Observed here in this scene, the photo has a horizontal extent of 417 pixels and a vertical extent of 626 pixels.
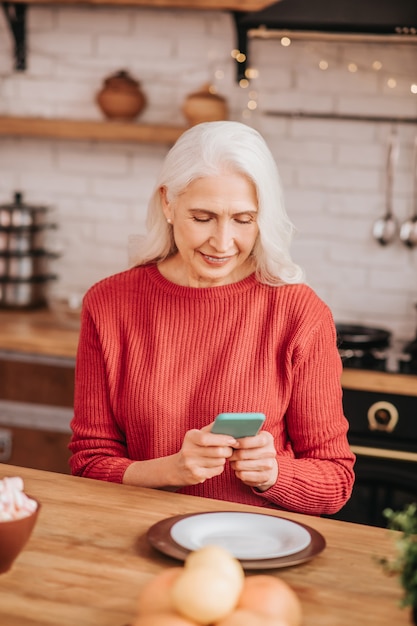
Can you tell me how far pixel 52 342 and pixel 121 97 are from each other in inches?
39.2

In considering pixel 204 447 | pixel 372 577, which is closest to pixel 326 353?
pixel 204 447

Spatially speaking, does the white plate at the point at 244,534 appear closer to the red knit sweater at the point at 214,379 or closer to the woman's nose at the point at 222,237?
the red knit sweater at the point at 214,379

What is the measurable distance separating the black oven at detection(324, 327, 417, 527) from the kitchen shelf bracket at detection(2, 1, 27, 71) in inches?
72.5

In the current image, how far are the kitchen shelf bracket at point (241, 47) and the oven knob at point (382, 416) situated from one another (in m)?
1.38

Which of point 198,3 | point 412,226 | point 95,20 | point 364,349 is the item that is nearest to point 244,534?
point 364,349

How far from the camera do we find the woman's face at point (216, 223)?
1905mm

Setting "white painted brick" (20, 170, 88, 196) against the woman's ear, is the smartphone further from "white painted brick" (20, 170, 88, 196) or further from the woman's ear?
"white painted brick" (20, 170, 88, 196)

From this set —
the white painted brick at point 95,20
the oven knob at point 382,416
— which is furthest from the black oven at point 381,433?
the white painted brick at point 95,20

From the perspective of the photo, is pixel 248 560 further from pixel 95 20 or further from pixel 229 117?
pixel 95 20

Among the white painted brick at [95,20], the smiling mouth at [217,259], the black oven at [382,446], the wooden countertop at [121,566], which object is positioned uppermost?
the white painted brick at [95,20]

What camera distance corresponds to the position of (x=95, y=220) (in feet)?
12.3

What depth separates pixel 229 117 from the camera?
3.53 metres

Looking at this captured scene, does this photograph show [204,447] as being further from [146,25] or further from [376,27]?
[146,25]

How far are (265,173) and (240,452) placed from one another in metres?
0.60
